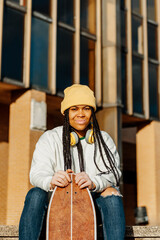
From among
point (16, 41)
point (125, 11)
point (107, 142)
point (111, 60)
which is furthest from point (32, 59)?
point (107, 142)

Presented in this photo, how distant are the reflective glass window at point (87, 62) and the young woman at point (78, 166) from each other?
35.8ft

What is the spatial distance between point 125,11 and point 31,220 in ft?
48.5

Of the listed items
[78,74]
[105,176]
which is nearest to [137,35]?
[78,74]

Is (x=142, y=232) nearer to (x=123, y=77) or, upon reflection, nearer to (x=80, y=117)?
(x=80, y=117)

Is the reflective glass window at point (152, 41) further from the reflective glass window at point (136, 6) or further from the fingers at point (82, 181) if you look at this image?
the fingers at point (82, 181)

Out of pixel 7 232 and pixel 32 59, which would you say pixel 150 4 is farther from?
pixel 7 232

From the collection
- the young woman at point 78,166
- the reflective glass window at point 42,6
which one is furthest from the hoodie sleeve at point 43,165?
the reflective glass window at point 42,6

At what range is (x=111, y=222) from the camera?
4.00 m

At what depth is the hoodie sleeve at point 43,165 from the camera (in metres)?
3.97

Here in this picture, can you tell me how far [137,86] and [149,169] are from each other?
120 inches

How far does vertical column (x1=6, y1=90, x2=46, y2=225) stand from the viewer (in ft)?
44.4

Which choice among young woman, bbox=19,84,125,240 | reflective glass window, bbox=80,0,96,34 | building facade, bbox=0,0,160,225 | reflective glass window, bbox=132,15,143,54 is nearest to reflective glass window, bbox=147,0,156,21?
building facade, bbox=0,0,160,225

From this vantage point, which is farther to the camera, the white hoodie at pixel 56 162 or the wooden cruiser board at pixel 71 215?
the white hoodie at pixel 56 162

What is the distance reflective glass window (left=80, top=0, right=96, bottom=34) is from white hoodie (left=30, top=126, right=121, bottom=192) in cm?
1181
